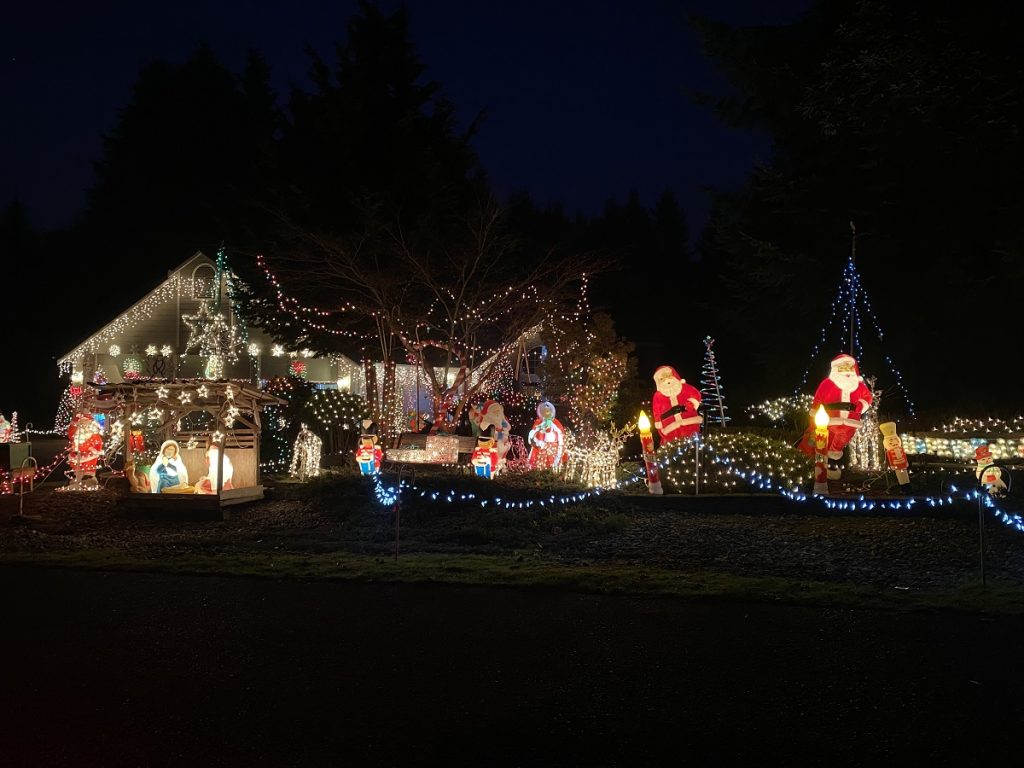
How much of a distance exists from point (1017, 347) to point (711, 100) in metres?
9.68

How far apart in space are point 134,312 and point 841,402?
22147mm

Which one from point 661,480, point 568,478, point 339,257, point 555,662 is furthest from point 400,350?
point 555,662

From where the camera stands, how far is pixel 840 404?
1305 centimetres

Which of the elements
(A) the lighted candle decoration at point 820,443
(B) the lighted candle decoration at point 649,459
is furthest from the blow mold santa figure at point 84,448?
(A) the lighted candle decoration at point 820,443

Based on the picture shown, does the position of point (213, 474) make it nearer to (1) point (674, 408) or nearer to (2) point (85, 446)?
(2) point (85, 446)

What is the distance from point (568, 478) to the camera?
15.0m

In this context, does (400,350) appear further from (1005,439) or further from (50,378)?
(50,378)

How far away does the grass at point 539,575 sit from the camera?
23.4 feet

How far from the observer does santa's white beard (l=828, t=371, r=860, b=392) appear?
13141mm

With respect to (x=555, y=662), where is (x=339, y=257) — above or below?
above

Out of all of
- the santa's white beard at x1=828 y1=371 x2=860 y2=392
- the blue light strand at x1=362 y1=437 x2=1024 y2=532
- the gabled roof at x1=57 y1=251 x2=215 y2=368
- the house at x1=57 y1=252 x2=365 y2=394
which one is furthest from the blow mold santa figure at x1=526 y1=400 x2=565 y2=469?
the gabled roof at x1=57 y1=251 x2=215 y2=368

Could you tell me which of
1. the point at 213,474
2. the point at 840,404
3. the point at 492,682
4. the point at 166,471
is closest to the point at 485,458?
the point at 213,474

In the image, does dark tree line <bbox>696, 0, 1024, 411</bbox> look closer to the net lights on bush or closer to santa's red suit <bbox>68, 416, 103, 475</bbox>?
the net lights on bush

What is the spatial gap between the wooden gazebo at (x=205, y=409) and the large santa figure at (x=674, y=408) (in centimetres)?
632
